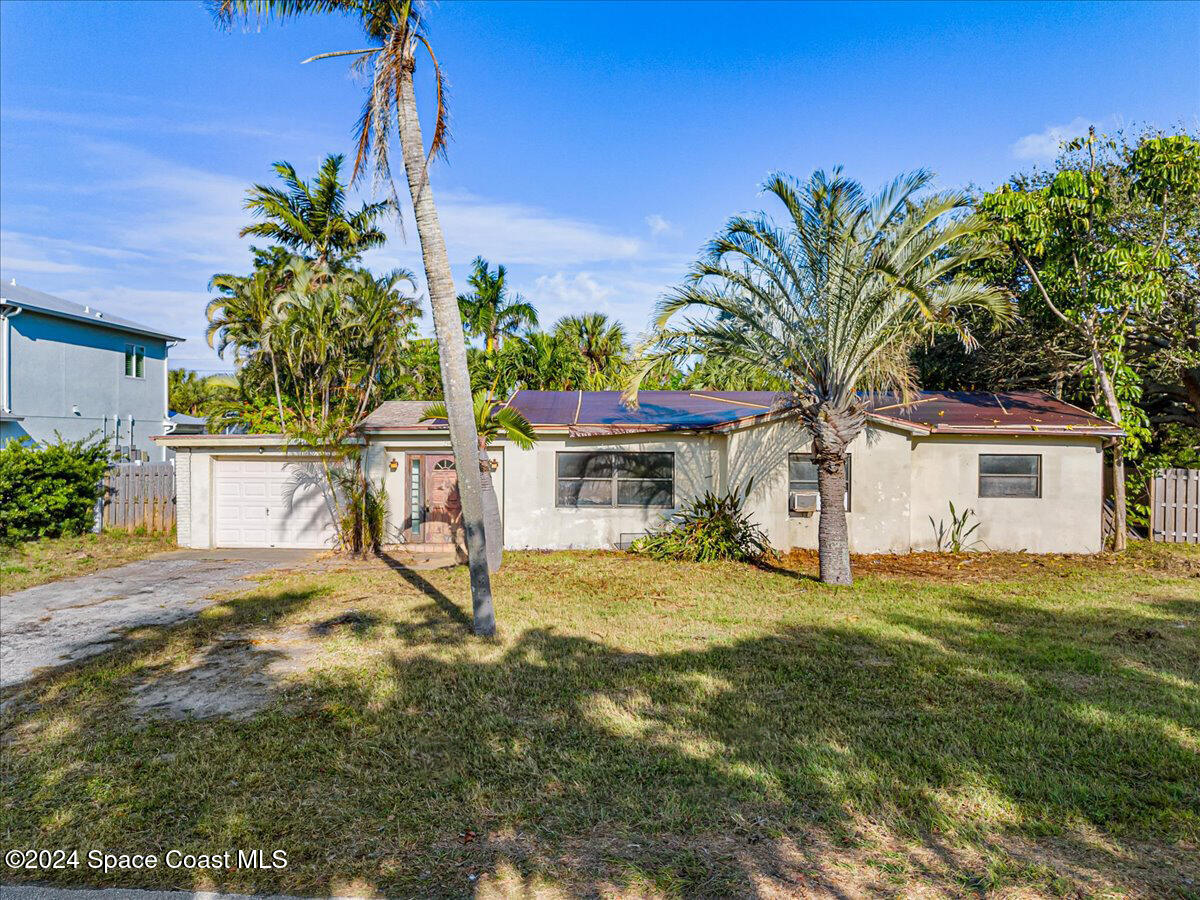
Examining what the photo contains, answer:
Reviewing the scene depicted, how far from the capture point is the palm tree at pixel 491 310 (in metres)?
24.9

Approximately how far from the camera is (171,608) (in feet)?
29.3

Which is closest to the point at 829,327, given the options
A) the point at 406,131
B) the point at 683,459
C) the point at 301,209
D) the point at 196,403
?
the point at 683,459

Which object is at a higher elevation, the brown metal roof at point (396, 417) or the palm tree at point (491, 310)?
the palm tree at point (491, 310)

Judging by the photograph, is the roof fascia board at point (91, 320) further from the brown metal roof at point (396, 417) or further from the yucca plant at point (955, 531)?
the yucca plant at point (955, 531)

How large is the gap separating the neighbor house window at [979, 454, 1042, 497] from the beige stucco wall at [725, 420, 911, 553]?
1726 millimetres

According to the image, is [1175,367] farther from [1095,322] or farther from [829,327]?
[829,327]

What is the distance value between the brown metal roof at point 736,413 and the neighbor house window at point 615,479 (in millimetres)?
610

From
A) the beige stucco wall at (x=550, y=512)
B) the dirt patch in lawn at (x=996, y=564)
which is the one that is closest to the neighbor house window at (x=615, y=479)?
the beige stucco wall at (x=550, y=512)

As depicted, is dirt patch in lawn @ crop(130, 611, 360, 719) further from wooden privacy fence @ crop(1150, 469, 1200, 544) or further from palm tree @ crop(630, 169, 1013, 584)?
wooden privacy fence @ crop(1150, 469, 1200, 544)

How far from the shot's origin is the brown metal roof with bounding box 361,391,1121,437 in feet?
41.6

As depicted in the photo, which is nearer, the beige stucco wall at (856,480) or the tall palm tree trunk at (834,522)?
the tall palm tree trunk at (834,522)

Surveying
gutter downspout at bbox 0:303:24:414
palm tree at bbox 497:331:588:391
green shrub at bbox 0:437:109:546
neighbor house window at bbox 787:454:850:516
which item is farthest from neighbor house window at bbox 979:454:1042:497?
gutter downspout at bbox 0:303:24:414

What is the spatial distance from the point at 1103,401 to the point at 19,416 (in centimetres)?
2557

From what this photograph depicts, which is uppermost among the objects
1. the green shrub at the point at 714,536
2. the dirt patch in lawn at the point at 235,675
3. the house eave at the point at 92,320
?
the house eave at the point at 92,320
